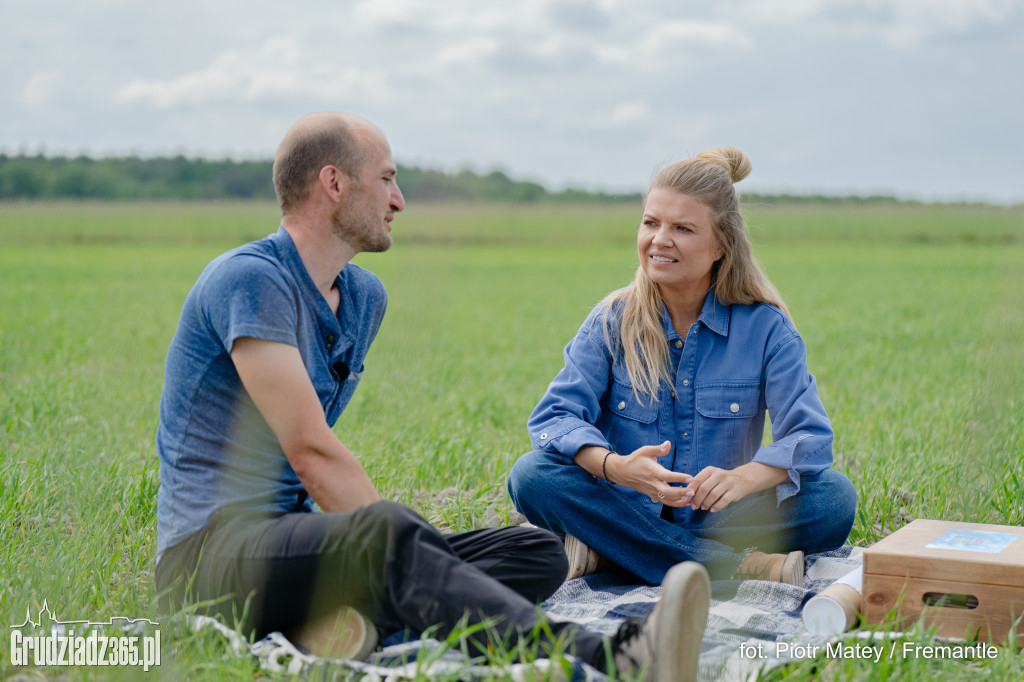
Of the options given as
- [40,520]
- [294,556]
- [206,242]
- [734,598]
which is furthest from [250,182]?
[206,242]

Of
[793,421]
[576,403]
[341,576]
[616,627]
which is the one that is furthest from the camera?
[576,403]

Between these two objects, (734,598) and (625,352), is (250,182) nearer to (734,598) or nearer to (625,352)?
(625,352)

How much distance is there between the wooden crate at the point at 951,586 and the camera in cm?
263

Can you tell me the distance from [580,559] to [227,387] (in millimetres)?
1428

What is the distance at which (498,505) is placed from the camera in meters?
3.97

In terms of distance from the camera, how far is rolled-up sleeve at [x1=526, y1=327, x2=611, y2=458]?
10.7 feet

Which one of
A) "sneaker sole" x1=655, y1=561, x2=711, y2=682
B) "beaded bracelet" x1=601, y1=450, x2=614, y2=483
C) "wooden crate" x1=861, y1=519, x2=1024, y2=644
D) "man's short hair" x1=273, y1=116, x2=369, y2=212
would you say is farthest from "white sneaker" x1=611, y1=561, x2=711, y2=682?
"man's short hair" x1=273, y1=116, x2=369, y2=212

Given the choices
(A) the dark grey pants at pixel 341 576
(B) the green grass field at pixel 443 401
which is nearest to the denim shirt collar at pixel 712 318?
(B) the green grass field at pixel 443 401

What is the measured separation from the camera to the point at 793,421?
3279 mm

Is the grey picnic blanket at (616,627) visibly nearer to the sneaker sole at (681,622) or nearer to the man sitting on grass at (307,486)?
the man sitting on grass at (307,486)

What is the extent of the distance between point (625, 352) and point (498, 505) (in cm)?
96

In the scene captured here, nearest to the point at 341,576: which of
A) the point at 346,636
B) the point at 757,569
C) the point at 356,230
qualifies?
the point at 346,636

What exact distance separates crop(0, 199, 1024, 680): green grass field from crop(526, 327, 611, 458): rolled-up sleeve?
61 centimetres

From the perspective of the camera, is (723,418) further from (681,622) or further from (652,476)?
(681,622)
